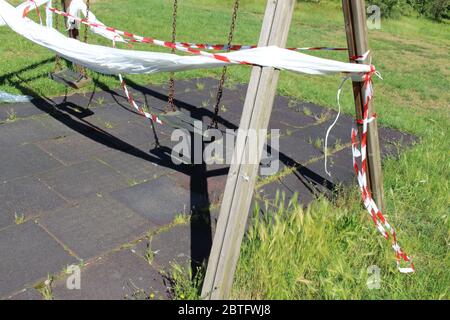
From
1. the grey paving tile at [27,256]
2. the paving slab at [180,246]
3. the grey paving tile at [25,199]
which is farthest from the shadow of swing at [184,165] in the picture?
the grey paving tile at [25,199]

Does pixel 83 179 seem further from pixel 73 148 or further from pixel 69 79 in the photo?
pixel 69 79

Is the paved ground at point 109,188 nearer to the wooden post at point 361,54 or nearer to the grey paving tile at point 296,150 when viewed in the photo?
the grey paving tile at point 296,150

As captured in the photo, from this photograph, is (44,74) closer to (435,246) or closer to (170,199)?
(170,199)

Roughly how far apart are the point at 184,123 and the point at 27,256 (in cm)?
167

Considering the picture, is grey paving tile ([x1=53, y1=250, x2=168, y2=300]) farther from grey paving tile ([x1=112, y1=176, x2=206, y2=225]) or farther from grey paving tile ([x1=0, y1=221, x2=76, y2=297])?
grey paving tile ([x1=112, y1=176, x2=206, y2=225])

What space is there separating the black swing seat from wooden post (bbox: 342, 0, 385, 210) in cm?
126

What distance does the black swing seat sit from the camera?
3587mm

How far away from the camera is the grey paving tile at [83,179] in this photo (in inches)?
134

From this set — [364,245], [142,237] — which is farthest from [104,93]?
[364,245]

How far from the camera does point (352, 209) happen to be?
11.2 ft

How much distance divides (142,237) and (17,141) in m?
1.98

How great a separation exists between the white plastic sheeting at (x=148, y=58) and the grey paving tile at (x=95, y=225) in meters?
1.02

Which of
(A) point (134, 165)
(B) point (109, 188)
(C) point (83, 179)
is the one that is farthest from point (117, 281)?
(A) point (134, 165)

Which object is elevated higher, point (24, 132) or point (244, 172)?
point (244, 172)
